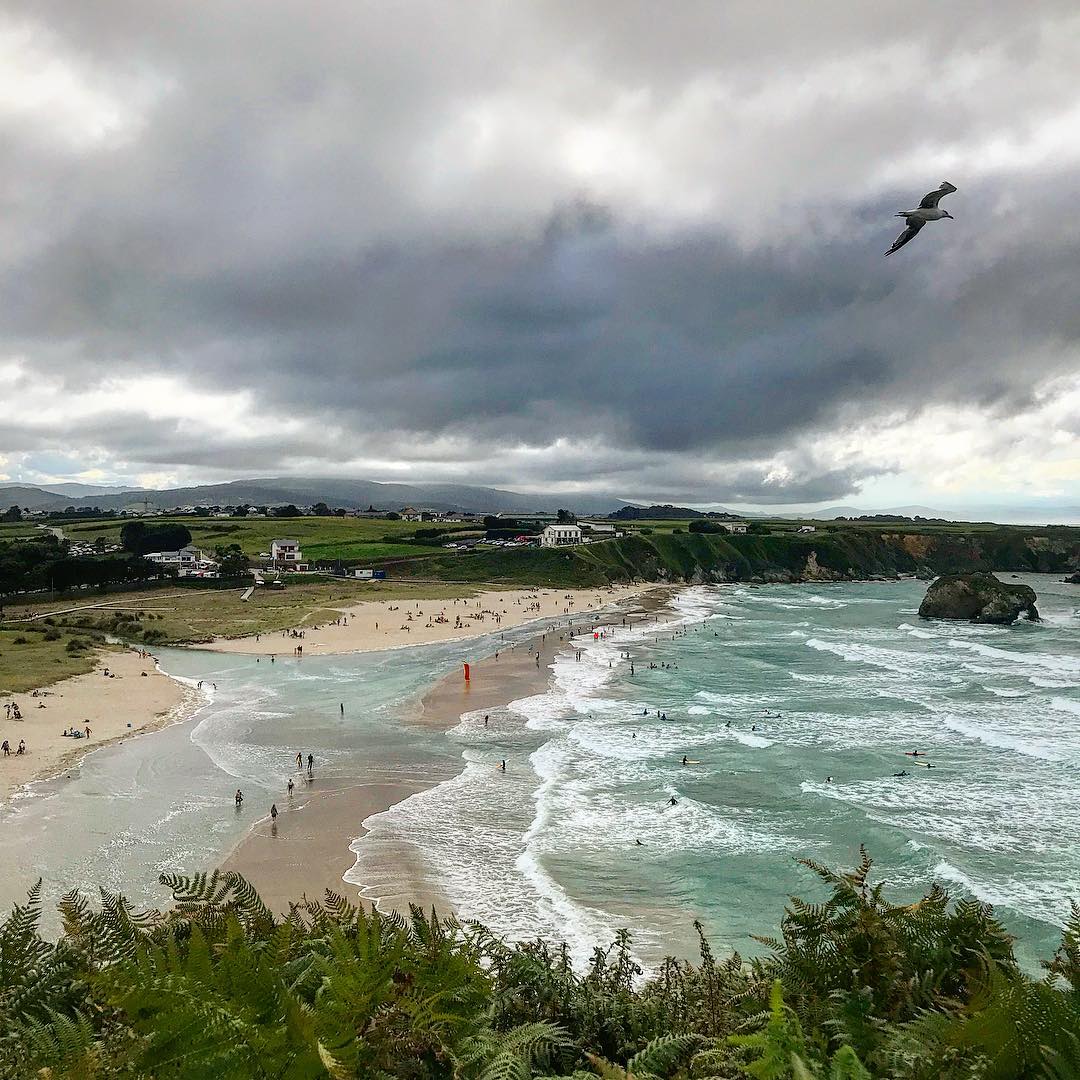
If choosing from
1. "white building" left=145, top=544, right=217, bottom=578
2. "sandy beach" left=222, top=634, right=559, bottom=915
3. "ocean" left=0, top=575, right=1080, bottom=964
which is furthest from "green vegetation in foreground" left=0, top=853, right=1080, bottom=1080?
"white building" left=145, top=544, right=217, bottom=578

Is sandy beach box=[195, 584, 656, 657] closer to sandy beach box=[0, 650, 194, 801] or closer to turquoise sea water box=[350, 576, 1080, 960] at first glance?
sandy beach box=[0, 650, 194, 801]

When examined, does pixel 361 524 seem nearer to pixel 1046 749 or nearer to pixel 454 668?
pixel 454 668

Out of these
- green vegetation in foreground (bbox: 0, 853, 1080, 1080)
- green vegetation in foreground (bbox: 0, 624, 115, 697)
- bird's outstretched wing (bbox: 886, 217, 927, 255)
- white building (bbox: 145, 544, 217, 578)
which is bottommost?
green vegetation in foreground (bbox: 0, 624, 115, 697)

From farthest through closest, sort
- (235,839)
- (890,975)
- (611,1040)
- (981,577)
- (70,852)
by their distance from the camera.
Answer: (981,577) → (235,839) → (70,852) → (611,1040) → (890,975)

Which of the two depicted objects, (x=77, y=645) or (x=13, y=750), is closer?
(x=13, y=750)

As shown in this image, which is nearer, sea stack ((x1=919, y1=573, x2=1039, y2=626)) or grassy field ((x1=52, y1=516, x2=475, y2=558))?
sea stack ((x1=919, y1=573, x2=1039, y2=626))

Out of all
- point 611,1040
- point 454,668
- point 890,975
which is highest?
point 890,975

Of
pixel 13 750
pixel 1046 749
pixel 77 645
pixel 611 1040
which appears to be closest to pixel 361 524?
pixel 77 645
